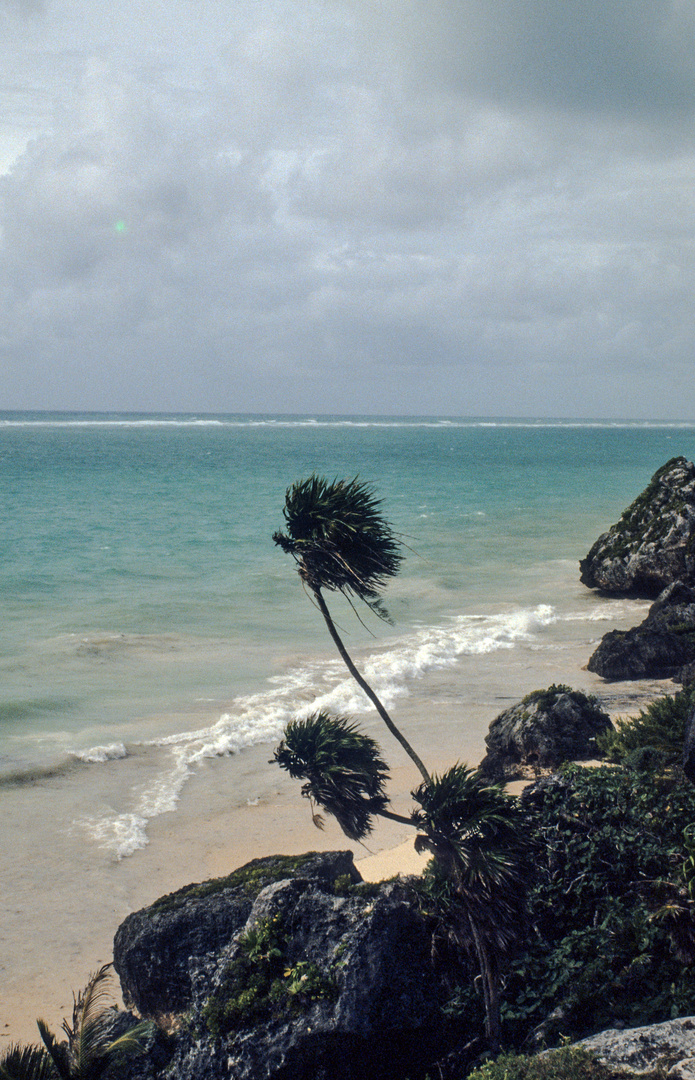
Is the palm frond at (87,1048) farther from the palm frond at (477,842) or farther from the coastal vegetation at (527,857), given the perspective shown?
the palm frond at (477,842)

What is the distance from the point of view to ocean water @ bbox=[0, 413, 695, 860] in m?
17.6

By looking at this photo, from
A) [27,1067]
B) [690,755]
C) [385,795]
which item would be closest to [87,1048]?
[27,1067]

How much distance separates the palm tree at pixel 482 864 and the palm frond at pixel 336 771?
69 cm

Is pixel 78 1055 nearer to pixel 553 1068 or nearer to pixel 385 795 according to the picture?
pixel 385 795

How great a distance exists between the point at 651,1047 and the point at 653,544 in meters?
25.5

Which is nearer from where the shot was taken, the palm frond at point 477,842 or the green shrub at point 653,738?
the palm frond at point 477,842

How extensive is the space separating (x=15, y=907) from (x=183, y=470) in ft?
264

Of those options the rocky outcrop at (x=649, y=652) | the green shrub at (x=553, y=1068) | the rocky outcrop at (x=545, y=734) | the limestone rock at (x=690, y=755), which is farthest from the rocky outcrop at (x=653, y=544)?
the green shrub at (x=553, y=1068)

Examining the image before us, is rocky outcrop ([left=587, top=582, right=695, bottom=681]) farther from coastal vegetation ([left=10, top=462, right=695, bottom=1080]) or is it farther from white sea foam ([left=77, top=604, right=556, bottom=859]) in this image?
coastal vegetation ([left=10, top=462, right=695, bottom=1080])

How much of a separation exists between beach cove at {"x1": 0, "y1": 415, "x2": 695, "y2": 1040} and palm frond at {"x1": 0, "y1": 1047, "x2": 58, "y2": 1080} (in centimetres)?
291

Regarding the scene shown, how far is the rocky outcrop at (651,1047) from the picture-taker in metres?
6.50

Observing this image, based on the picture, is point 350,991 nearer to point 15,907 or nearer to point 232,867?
point 232,867

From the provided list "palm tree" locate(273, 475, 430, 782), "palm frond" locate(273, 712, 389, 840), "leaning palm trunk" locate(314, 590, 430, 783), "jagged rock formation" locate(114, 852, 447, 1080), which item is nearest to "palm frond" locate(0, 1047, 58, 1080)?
"jagged rock formation" locate(114, 852, 447, 1080)

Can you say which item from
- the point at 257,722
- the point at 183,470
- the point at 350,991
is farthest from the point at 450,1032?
the point at 183,470
